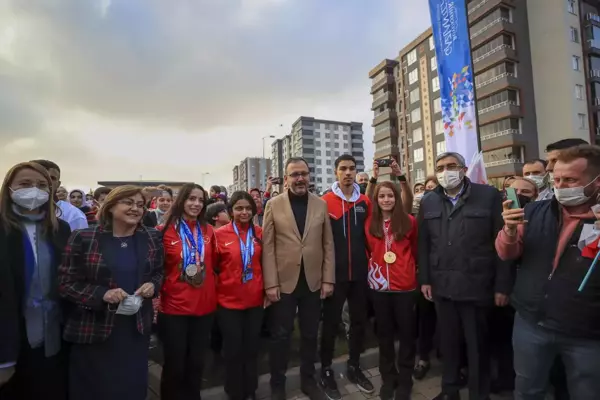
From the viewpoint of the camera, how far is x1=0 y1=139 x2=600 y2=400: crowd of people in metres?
2.33

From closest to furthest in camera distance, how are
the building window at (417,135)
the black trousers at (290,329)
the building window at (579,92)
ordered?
the black trousers at (290,329), the building window at (579,92), the building window at (417,135)

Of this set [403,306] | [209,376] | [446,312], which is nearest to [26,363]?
[209,376]

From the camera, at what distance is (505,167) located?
101 ft

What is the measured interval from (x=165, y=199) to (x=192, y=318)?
3641 mm

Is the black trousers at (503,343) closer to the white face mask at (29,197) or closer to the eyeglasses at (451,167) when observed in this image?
the eyeglasses at (451,167)

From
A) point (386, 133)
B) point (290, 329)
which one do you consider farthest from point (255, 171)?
point (290, 329)

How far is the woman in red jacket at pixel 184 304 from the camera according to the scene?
299cm

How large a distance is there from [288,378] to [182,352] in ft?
4.30

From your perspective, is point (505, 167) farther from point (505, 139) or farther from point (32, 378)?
point (32, 378)

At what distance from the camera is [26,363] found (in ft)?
8.07

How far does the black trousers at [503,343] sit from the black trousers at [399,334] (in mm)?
932

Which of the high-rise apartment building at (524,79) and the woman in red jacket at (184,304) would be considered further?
the high-rise apartment building at (524,79)

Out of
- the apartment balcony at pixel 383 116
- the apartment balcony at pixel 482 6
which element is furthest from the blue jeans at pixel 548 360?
the apartment balcony at pixel 383 116

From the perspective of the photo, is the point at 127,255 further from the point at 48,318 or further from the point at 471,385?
the point at 471,385
